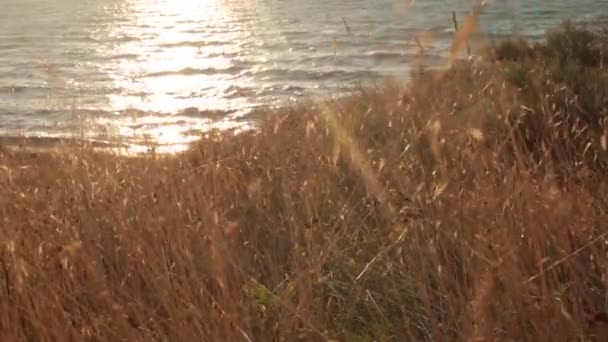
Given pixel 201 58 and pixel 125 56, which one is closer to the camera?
pixel 201 58

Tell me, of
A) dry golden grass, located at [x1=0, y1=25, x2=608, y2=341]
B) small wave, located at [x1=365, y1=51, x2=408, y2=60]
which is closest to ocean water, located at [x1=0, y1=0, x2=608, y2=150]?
small wave, located at [x1=365, y1=51, x2=408, y2=60]

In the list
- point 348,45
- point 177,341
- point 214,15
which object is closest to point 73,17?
point 214,15

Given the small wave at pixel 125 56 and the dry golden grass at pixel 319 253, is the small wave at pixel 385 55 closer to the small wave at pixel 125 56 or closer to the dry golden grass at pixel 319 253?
the small wave at pixel 125 56

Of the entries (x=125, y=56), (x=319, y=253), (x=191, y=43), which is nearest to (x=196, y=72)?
(x=125, y=56)

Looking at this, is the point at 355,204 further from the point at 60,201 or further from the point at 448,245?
the point at 60,201

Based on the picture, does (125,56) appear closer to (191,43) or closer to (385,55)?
(191,43)

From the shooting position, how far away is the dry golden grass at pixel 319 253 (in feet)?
7.64

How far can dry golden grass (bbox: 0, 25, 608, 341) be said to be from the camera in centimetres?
233

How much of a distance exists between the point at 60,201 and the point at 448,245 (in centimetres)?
177

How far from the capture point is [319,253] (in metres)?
2.78

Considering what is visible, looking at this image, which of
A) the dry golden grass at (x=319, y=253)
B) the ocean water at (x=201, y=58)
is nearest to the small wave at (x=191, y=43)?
the ocean water at (x=201, y=58)

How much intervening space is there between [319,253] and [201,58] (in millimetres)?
13684

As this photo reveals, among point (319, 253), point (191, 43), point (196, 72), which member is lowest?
point (191, 43)

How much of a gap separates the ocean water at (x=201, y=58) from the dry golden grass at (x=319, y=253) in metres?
3.29
